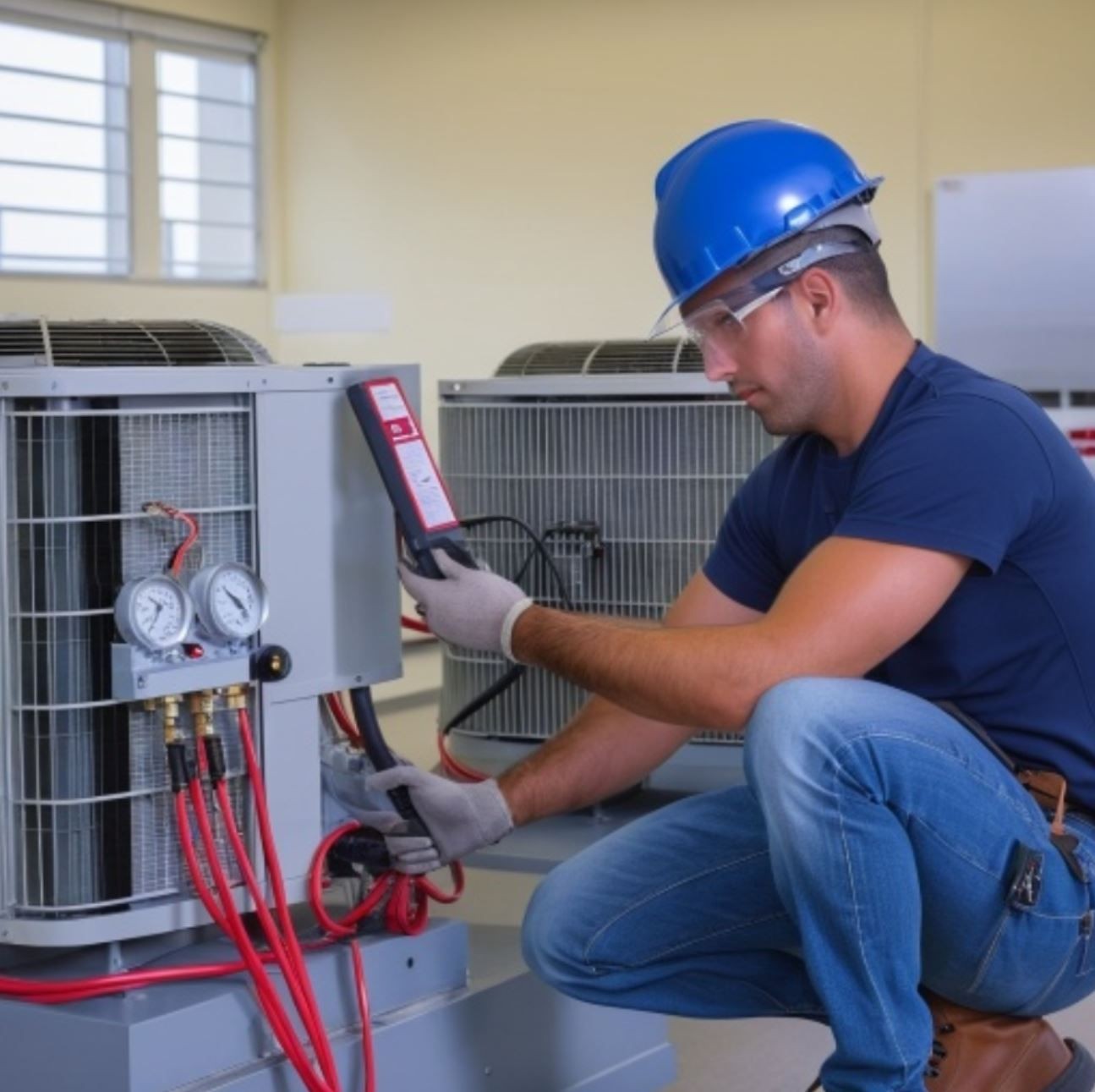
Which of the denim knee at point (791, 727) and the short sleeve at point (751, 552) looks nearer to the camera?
the denim knee at point (791, 727)

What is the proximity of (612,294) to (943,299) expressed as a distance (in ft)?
3.73

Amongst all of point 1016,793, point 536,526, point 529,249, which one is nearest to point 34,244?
point 529,249

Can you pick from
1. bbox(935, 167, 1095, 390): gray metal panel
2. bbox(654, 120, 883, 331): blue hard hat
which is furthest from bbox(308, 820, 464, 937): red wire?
bbox(935, 167, 1095, 390): gray metal panel

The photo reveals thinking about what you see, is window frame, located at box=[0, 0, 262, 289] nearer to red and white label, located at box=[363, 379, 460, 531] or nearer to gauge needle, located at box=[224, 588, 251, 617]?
red and white label, located at box=[363, 379, 460, 531]

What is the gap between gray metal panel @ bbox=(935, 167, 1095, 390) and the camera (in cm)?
536

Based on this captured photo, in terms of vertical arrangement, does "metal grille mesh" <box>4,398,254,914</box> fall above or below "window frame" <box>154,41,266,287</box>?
below

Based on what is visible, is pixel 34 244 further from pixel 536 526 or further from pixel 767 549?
pixel 767 549

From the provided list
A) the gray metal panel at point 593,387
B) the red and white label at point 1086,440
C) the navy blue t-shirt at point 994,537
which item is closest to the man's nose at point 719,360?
the navy blue t-shirt at point 994,537

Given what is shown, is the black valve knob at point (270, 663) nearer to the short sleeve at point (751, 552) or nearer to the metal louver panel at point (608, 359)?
the short sleeve at point (751, 552)

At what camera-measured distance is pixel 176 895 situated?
201cm

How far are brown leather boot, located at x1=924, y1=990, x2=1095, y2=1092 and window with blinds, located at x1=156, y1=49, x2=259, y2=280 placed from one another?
16.1 ft

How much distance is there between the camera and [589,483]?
316 cm

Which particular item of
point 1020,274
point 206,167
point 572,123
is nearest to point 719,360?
point 1020,274

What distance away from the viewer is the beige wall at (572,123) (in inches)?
214
